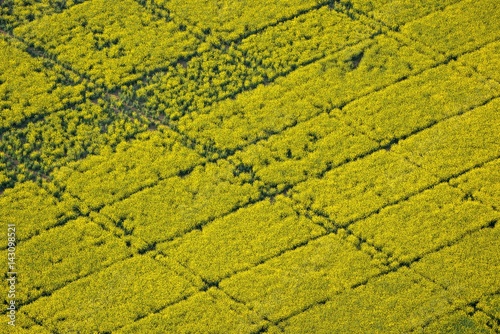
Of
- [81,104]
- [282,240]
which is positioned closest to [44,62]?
[81,104]

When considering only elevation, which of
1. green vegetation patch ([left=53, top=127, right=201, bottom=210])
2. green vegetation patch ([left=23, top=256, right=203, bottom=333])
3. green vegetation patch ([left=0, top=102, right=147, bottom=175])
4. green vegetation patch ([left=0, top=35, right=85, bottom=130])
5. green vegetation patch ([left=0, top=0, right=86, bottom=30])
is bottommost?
green vegetation patch ([left=23, top=256, right=203, bottom=333])

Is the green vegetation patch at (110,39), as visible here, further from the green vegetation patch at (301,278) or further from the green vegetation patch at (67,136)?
the green vegetation patch at (301,278)

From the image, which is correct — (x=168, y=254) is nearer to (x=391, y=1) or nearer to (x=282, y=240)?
(x=282, y=240)

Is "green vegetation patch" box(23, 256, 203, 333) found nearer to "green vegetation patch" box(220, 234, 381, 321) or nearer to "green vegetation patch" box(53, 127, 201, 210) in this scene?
"green vegetation patch" box(220, 234, 381, 321)

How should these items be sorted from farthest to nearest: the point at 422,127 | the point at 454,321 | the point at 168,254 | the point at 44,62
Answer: the point at 44,62 → the point at 422,127 → the point at 168,254 → the point at 454,321

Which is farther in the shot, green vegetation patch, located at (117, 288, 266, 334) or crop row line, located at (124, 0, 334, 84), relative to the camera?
crop row line, located at (124, 0, 334, 84)

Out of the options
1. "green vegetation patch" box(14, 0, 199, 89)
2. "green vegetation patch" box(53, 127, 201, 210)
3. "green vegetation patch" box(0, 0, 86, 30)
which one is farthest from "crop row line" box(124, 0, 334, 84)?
"green vegetation patch" box(0, 0, 86, 30)

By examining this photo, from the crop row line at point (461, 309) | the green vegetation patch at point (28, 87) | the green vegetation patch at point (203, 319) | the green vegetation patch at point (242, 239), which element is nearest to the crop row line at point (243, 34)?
the green vegetation patch at point (28, 87)
